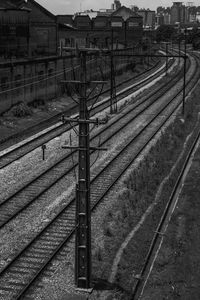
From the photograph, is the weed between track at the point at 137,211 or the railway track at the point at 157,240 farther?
the weed between track at the point at 137,211

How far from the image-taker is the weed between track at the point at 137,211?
1426 cm

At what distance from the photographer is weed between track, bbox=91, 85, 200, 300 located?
1426cm

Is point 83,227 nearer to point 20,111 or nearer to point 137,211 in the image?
point 137,211

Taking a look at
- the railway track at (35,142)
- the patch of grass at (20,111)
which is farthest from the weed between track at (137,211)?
the patch of grass at (20,111)

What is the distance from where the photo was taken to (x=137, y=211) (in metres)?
18.8

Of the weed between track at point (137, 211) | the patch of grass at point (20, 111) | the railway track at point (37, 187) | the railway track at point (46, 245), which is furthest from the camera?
the patch of grass at point (20, 111)

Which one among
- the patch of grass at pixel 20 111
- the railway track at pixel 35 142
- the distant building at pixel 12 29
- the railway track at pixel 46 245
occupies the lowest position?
the railway track at pixel 46 245

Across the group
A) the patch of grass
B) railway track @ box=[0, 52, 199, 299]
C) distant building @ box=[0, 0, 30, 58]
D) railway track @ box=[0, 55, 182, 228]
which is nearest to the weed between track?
railway track @ box=[0, 52, 199, 299]

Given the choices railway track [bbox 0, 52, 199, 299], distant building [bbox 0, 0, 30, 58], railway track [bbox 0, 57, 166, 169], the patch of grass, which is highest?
distant building [bbox 0, 0, 30, 58]

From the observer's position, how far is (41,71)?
41.7 meters

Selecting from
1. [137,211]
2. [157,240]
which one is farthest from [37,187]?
[157,240]

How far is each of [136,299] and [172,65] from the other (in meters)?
77.0

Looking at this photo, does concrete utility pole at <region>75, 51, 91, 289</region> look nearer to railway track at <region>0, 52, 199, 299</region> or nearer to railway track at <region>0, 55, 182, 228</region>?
railway track at <region>0, 52, 199, 299</region>

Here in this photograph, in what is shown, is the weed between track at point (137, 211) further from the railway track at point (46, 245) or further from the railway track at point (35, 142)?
the railway track at point (35, 142)
